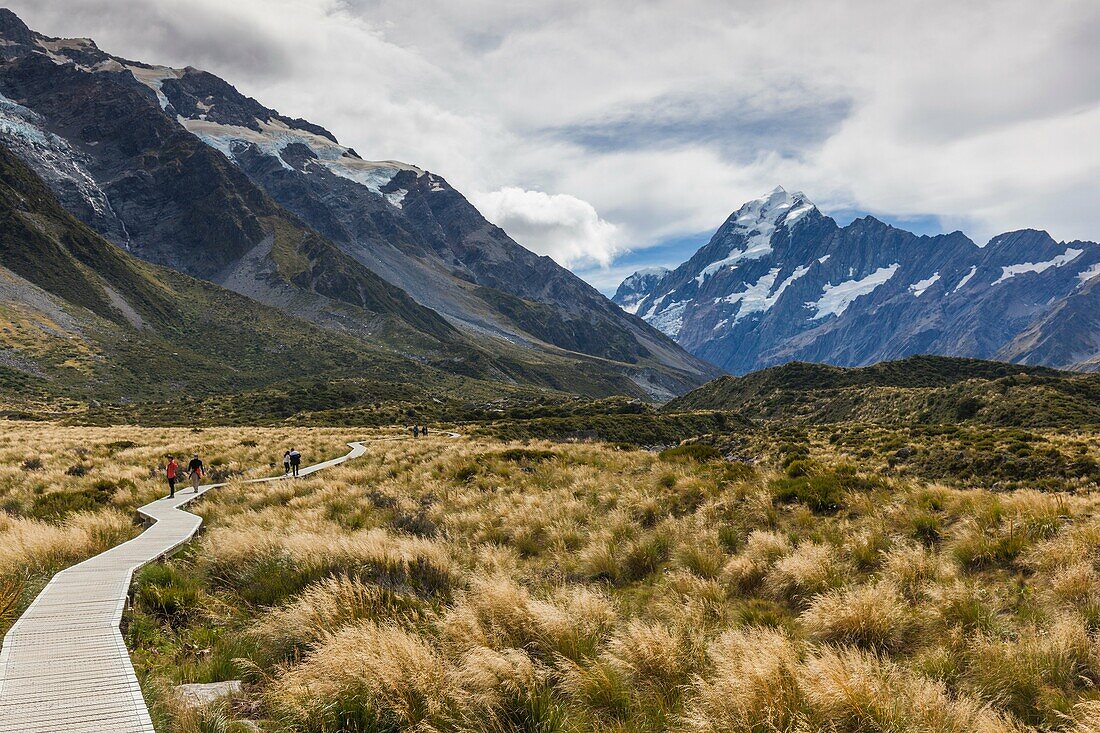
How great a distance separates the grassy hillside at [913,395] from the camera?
Answer: 5153 cm

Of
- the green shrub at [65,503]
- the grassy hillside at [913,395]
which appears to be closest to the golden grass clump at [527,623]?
the green shrub at [65,503]

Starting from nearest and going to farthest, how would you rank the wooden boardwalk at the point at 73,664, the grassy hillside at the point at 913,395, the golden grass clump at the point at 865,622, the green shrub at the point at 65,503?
the wooden boardwalk at the point at 73,664
the golden grass clump at the point at 865,622
the green shrub at the point at 65,503
the grassy hillside at the point at 913,395

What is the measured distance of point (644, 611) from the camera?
7621 mm

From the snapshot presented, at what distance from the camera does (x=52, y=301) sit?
13262 cm

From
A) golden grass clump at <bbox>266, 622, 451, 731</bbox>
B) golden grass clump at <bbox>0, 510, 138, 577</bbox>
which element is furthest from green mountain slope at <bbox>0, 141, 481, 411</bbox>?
golden grass clump at <bbox>266, 622, 451, 731</bbox>

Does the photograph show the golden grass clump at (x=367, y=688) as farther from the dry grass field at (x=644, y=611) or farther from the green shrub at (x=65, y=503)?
the green shrub at (x=65, y=503)

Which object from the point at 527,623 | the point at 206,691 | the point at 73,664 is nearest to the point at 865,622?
the point at 527,623

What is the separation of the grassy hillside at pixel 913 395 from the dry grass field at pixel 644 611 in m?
51.3

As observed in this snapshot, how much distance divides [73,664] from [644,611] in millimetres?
6429

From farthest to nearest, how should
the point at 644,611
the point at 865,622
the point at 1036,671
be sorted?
1. the point at 644,611
2. the point at 865,622
3. the point at 1036,671

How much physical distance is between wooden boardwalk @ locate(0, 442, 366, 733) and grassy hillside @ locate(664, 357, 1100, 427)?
6063 centimetres

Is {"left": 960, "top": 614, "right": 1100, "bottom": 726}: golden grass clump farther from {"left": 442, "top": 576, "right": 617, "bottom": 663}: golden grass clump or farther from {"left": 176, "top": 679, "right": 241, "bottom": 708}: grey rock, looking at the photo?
{"left": 176, "top": 679, "right": 241, "bottom": 708}: grey rock

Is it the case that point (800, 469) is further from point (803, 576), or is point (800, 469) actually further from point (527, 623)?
point (527, 623)

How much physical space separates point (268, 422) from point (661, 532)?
70.4 meters
